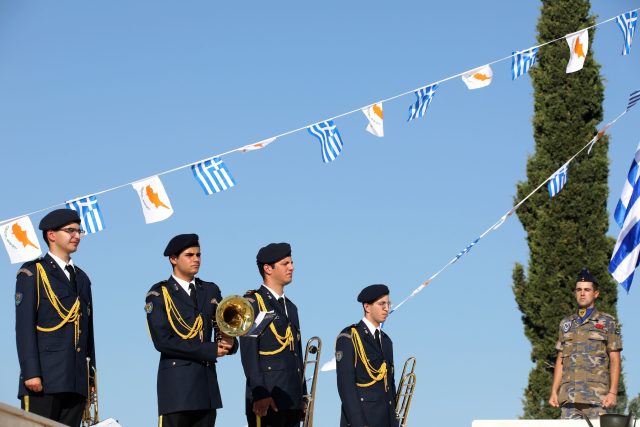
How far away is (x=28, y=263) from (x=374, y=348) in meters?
3.13

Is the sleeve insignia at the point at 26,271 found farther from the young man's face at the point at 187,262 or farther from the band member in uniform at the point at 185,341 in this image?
the young man's face at the point at 187,262

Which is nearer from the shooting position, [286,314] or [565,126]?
[286,314]

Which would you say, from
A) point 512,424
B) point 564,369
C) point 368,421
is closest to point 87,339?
point 368,421

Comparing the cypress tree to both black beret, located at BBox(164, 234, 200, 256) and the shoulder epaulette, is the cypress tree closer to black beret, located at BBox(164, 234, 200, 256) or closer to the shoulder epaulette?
the shoulder epaulette

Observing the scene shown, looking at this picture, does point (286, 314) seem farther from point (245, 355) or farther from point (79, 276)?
point (79, 276)

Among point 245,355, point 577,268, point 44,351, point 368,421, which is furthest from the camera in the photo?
point 577,268

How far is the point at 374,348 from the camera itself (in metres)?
9.50

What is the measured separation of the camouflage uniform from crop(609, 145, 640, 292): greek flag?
49.6 inches

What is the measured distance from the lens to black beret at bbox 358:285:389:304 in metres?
9.72

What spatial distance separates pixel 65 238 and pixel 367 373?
9.68ft

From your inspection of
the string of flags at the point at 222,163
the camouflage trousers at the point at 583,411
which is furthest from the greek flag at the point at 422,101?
the camouflage trousers at the point at 583,411

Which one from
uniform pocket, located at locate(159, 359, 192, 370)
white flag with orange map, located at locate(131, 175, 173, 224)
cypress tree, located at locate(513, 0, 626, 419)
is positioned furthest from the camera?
cypress tree, located at locate(513, 0, 626, 419)

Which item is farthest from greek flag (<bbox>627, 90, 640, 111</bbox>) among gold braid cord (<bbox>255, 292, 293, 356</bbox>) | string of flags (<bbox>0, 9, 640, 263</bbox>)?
gold braid cord (<bbox>255, 292, 293, 356</bbox>)

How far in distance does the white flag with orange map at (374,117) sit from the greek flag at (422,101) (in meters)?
0.32
